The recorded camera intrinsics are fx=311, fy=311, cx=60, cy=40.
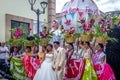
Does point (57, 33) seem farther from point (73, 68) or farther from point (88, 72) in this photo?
point (88, 72)

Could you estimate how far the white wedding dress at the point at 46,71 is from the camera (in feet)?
31.2

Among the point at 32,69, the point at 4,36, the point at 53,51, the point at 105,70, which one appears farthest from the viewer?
the point at 4,36

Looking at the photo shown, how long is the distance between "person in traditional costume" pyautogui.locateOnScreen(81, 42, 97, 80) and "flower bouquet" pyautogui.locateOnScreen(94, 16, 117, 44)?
39 centimetres

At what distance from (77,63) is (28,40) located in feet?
7.74

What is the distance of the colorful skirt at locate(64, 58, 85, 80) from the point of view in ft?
29.1

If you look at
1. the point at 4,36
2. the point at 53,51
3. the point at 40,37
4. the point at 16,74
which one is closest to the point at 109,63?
the point at 53,51

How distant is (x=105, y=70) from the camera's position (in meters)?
8.56

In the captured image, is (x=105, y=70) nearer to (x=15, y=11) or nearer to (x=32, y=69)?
(x=32, y=69)

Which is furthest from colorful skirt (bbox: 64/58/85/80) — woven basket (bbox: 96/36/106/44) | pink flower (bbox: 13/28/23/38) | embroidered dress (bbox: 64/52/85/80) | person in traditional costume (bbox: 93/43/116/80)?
pink flower (bbox: 13/28/23/38)

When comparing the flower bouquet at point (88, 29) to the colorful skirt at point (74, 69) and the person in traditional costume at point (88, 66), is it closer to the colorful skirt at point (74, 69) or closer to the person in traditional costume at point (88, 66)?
the person in traditional costume at point (88, 66)

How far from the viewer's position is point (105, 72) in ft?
28.0

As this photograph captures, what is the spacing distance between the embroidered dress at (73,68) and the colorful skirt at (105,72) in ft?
1.55

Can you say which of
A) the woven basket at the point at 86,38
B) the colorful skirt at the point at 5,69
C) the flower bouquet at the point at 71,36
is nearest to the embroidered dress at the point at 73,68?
the flower bouquet at the point at 71,36

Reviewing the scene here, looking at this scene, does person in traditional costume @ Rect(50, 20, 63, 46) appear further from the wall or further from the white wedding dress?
the wall
